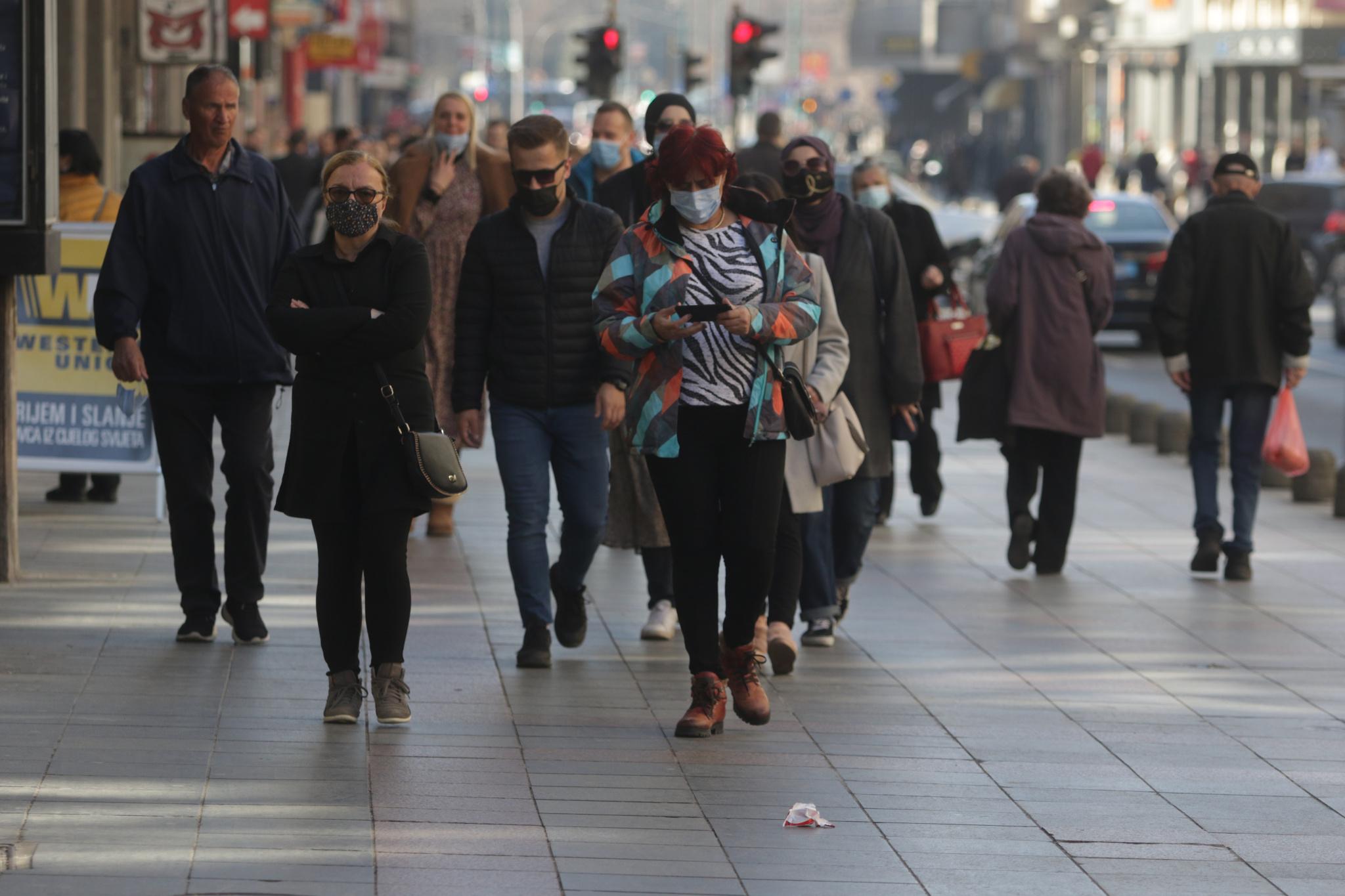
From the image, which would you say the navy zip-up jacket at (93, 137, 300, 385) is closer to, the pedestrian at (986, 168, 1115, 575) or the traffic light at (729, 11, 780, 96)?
the pedestrian at (986, 168, 1115, 575)

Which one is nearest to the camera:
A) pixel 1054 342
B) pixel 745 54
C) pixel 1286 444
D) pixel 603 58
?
pixel 1054 342

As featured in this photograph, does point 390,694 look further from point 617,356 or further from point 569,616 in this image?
point 569,616

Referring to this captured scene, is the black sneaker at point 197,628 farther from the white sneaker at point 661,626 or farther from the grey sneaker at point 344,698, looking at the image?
the white sneaker at point 661,626

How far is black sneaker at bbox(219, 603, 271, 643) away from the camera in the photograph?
809 centimetres

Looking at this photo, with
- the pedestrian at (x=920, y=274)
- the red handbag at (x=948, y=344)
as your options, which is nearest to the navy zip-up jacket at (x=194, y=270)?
the red handbag at (x=948, y=344)

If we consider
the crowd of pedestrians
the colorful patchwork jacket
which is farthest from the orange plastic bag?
the colorful patchwork jacket

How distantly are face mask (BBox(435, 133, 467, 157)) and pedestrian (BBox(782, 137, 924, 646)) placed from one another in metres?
2.24

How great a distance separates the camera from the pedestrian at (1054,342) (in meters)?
10.4

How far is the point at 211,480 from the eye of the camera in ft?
26.7

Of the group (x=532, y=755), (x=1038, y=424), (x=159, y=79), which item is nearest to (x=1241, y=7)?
(x=159, y=79)

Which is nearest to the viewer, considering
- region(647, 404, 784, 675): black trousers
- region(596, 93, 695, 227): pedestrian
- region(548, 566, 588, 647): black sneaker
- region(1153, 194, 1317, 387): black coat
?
region(647, 404, 784, 675): black trousers

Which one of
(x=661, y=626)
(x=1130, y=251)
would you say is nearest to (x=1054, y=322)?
(x=661, y=626)

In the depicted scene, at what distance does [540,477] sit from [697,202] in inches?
59.3

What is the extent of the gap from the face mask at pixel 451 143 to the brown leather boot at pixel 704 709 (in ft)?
12.4
